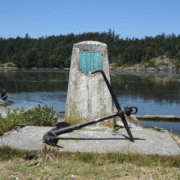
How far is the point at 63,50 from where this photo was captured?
16938 cm

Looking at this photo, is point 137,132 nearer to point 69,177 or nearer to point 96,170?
point 96,170

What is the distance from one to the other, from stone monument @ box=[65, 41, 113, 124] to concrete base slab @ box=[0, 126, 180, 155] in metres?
0.53

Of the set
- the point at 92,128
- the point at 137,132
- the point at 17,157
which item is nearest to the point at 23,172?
the point at 17,157

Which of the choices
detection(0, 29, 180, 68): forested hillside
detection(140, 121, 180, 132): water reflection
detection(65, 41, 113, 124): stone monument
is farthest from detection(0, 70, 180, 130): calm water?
detection(0, 29, 180, 68): forested hillside

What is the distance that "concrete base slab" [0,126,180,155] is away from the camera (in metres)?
4.54

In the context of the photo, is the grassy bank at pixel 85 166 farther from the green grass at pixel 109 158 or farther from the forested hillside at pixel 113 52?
the forested hillside at pixel 113 52

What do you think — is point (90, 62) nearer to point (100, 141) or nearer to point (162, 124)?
point (100, 141)

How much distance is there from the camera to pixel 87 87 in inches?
234

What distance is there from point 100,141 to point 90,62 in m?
2.19

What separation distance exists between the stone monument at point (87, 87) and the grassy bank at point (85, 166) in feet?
5.57

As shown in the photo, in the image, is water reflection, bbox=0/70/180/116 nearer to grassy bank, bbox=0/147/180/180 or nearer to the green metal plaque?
the green metal plaque

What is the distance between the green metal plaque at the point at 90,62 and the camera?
6.04 metres

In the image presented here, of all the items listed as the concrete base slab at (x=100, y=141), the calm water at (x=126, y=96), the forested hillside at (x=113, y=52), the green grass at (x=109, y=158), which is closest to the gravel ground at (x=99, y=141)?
the concrete base slab at (x=100, y=141)

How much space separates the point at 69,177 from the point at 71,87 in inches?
113
